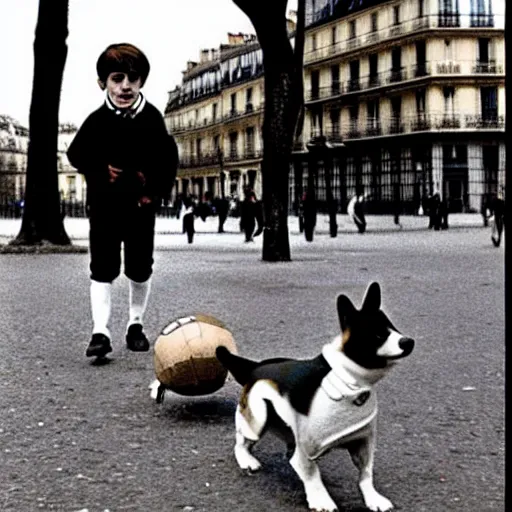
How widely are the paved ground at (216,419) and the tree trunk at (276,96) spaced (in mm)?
7665

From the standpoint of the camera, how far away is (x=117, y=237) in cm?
652

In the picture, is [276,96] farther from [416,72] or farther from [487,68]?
[487,68]

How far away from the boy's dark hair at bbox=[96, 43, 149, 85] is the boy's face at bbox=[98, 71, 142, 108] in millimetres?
26

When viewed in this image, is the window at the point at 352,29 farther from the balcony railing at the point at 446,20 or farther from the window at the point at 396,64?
the balcony railing at the point at 446,20

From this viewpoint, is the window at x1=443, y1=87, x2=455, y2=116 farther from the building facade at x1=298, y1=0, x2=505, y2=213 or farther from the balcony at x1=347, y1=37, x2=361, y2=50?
the balcony at x1=347, y1=37, x2=361, y2=50

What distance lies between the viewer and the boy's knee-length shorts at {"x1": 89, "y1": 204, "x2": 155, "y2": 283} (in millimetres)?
6477

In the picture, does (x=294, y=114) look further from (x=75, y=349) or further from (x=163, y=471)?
(x=163, y=471)

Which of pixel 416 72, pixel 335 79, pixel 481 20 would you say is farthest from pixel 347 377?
pixel 335 79

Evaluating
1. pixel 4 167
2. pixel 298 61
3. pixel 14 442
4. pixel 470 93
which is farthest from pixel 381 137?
pixel 4 167

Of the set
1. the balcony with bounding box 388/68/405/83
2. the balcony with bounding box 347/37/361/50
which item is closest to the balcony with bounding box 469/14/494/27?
the balcony with bounding box 388/68/405/83

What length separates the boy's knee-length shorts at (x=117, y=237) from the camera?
6477 mm

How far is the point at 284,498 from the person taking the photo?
3.50 metres

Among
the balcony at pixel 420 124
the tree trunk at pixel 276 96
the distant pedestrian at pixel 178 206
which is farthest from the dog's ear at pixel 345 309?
the balcony at pixel 420 124

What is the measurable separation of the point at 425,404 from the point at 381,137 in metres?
65.4
